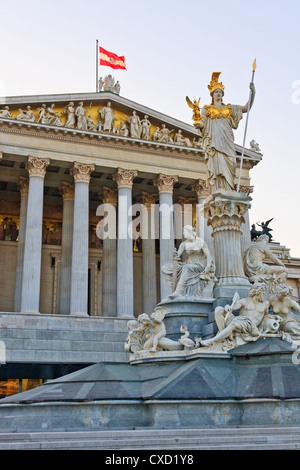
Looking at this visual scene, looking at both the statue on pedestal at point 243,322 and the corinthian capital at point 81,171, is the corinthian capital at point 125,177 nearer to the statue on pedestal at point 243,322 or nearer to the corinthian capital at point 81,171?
the corinthian capital at point 81,171

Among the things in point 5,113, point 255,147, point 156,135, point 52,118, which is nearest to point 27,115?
point 5,113

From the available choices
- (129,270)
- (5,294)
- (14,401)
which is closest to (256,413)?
(14,401)

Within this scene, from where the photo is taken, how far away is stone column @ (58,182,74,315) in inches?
1661

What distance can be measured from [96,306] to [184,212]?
11.5 metres

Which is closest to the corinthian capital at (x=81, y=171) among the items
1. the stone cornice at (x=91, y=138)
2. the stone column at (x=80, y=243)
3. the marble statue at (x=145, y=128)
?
the stone column at (x=80, y=243)

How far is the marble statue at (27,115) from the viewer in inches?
1641

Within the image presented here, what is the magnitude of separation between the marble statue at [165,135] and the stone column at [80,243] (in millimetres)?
6581

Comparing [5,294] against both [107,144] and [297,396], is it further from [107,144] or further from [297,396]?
[297,396]

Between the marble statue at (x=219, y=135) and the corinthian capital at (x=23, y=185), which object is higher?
the corinthian capital at (x=23, y=185)

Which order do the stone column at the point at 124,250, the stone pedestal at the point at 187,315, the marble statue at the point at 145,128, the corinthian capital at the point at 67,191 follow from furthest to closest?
1. the corinthian capital at the point at 67,191
2. the marble statue at the point at 145,128
3. the stone column at the point at 124,250
4. the stone pedestal at the point at 187,315

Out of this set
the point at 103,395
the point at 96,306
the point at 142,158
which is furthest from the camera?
the point at 96,306

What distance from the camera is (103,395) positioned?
11.4 metres

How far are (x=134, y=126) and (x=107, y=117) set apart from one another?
7.59 ft

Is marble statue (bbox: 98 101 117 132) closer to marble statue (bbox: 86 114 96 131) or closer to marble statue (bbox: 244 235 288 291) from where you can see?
marble statue (bbox: 86 114 96 131)
